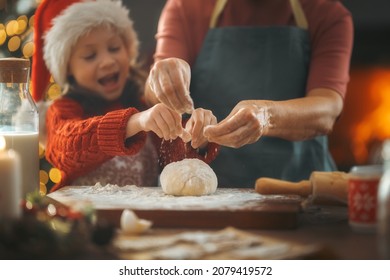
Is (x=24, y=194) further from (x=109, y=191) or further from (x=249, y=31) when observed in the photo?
(x=249, y=31)

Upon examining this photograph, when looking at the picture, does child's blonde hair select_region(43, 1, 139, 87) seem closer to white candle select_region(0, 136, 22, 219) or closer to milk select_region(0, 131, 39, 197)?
milk select_region(0, 131, 39, 197)

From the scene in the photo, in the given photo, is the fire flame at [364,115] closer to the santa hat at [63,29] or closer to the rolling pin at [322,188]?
the rolling pin at [322,188]

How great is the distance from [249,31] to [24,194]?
0.54 metres

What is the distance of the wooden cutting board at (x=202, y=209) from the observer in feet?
2.62

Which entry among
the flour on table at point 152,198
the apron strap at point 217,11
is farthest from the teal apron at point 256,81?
the flour on table at point 152,198

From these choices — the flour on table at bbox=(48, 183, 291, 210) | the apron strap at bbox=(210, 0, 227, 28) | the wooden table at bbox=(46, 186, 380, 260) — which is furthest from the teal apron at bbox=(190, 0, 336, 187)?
the wooden table at bbox=(46, 186, 380, 260)

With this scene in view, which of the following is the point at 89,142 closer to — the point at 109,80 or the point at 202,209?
the point at 109,80

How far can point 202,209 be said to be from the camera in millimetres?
819

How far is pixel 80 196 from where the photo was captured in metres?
0.96

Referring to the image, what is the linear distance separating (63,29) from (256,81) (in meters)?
0.41

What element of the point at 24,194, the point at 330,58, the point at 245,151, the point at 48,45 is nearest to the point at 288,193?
the point at 245,151

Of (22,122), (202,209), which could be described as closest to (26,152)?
(22,122)

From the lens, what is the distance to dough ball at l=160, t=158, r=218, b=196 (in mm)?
949

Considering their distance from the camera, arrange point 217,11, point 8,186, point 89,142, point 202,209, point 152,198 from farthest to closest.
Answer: point 217,11 < point 89,142 < point 152,198 < point 202,209 < point 8,186
